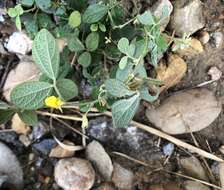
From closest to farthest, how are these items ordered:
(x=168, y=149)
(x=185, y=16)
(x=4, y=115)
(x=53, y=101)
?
(x=53, y=101) → (x=4, y=115) → (x=185, y=16) → (x=168, y=149)

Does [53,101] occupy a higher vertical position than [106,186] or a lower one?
higher

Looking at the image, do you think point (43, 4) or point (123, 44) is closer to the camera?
point (123, 44)

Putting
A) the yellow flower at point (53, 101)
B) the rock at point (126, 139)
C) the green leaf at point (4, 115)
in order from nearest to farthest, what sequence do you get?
the yellow flower at point (53, 101), the green leaf at point (4, 115), the rock at point (126, 139)

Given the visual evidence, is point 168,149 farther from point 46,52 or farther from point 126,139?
point 46,52

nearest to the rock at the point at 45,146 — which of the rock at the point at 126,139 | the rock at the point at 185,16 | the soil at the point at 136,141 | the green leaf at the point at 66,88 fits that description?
the soil at the point at 136,141

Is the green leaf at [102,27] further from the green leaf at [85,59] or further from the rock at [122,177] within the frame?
the rock at [122,177]

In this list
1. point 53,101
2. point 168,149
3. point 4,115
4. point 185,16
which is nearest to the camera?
point 53,101

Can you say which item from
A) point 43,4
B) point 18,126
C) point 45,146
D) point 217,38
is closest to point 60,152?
point 45,146

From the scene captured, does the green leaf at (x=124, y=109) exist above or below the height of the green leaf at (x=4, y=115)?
above
